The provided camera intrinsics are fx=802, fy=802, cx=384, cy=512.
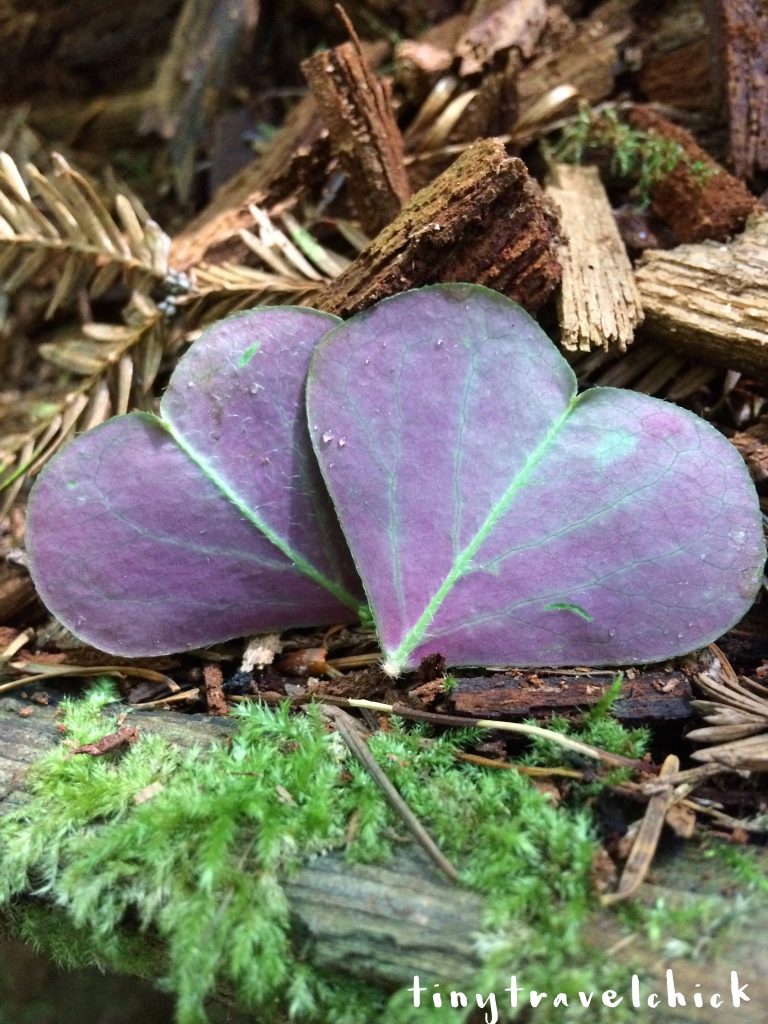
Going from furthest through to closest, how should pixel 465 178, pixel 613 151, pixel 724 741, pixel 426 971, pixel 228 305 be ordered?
pixel 613 151 → pixel 228 305 → pixel 465 178 → pixel 724 741 → pixel 426 971

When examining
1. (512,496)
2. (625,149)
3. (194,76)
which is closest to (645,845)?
(512,496)

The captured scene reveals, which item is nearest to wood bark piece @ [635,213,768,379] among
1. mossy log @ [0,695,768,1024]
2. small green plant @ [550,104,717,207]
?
small green plant @ [550,104,717,207]

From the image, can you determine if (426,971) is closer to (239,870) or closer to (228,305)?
(239,870)

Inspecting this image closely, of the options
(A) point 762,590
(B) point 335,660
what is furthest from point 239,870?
(A) point 762,590

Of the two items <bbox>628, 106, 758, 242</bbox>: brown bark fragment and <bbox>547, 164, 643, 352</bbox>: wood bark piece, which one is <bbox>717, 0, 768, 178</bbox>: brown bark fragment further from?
<bbox>547, 164, 643, 352</bbox>: wood bark piece

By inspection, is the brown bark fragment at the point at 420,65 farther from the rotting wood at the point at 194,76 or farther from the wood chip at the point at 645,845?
the wood chip at the point at 645,845

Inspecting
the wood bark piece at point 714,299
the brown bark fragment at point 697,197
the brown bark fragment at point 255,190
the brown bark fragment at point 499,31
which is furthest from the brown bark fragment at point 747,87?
the brown bark fragment at point 255,190
